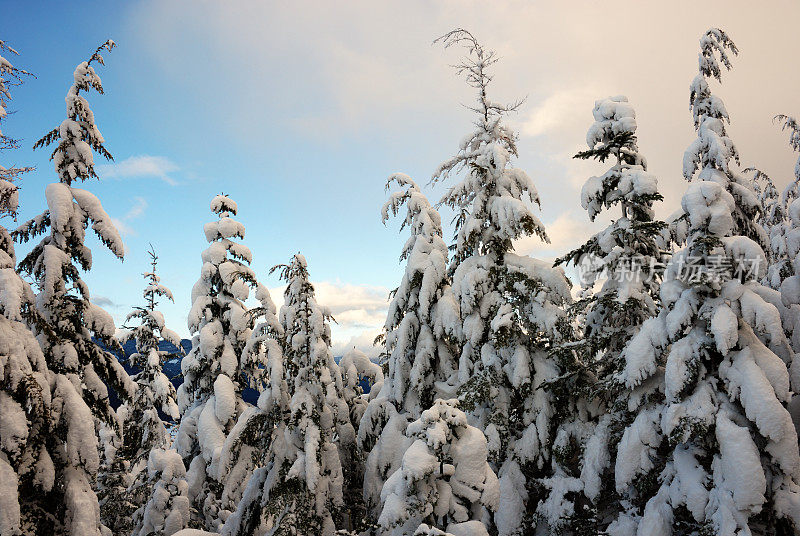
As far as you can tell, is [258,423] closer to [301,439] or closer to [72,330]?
[301,439]

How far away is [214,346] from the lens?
52.5 ft

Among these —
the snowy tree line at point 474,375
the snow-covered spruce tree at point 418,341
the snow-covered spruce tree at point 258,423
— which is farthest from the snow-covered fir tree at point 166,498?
the snow-covered spruce tree at point 418,341

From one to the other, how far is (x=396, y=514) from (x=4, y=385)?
21.9ft

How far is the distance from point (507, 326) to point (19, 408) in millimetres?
9479

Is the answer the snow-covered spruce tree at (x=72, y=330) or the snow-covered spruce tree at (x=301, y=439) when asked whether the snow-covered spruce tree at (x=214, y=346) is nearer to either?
the snow-covered spruce tree at (x=301, y=439)

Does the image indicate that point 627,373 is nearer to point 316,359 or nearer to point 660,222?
point 660,222

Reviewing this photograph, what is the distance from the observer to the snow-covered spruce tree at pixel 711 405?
7.61 m

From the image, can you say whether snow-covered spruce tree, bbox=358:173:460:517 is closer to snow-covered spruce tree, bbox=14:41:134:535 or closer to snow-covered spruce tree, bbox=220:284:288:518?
snow-covered spruce tree, bbox=220:284:288:518

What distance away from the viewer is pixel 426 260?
13.6m

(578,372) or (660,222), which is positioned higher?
(660,222)

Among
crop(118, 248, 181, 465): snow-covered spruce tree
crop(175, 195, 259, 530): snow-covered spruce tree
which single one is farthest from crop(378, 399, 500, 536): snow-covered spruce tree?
crop(118, 248, 181, 465): snow-covered spruce tree

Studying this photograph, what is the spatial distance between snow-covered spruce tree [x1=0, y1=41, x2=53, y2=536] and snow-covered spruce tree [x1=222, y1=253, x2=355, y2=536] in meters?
5.03

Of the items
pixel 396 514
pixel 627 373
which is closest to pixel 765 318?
pixel 627 373

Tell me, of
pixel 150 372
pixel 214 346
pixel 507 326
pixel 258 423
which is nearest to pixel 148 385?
pixel 150 372
